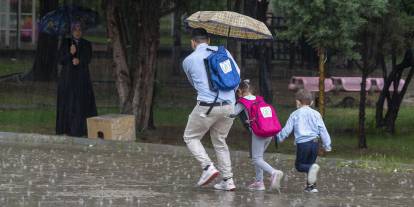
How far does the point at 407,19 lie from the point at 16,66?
62.2 ft

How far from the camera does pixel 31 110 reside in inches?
788

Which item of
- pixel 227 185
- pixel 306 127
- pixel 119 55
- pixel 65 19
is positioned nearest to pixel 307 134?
pixel 306 127

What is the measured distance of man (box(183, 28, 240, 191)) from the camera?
373 inches

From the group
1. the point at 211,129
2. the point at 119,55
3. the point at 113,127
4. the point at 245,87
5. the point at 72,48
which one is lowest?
the point at 113,127

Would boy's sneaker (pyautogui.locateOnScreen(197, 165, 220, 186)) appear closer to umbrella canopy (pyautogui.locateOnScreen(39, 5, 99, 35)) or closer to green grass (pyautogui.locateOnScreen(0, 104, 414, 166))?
green grass (pyautogui.locateOnScreen(0, 104, 414, 166))

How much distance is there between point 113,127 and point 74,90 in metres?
1.34

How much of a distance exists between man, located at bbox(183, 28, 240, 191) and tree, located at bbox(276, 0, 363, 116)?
306 centimetres

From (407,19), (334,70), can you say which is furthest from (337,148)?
(334,70)

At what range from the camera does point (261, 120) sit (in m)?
9.72

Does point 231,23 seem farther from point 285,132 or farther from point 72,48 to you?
point 72,48

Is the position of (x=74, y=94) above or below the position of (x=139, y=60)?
below

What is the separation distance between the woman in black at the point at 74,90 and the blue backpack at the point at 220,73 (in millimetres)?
5689

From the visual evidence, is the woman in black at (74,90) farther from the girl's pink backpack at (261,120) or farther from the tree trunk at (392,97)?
the tree trunk at (392,97)

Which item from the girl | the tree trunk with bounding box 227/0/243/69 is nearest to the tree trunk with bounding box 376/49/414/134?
the tree trunk with bounding box 227/0/243/69
